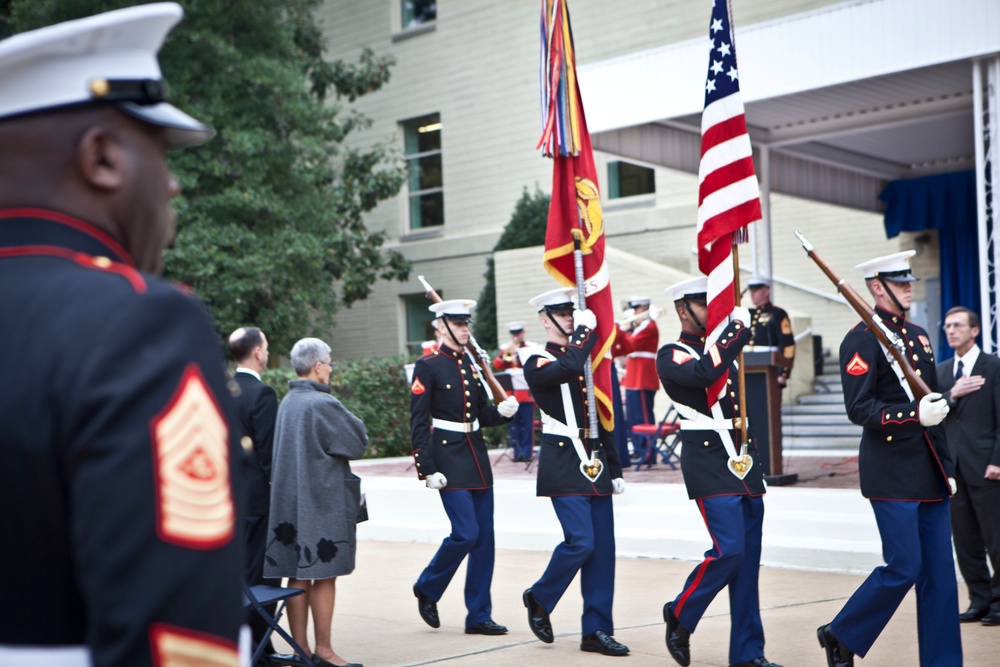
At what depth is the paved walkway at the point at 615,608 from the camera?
275 inches

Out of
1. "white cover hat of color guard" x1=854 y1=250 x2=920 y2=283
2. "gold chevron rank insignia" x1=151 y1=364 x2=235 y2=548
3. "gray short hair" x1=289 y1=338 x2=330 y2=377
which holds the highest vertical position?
"white cover hat of color guard" x1=854 y1=250 x2=920 y2=283

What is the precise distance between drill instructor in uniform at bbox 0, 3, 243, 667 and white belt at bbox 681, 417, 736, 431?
541 cm

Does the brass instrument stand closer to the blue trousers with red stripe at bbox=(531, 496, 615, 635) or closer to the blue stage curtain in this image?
the blue stage curtain

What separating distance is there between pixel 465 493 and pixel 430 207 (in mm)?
18748

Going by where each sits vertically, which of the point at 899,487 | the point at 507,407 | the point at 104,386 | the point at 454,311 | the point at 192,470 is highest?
the point at 454,311

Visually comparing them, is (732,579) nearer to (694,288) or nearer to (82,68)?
(694,288)

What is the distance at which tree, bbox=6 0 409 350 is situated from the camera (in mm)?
18750

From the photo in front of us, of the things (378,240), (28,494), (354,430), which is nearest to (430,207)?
(378,240)

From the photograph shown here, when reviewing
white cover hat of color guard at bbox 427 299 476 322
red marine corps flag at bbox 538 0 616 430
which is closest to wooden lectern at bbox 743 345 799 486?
red marine corps flag at bbox 538 0 616 430

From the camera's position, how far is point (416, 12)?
2597 centimetres

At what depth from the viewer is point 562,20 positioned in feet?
28.0

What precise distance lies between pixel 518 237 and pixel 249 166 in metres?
5.11

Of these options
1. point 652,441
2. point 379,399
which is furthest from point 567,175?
point 379,399

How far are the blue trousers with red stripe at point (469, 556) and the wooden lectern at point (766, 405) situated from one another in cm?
435
